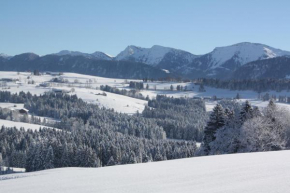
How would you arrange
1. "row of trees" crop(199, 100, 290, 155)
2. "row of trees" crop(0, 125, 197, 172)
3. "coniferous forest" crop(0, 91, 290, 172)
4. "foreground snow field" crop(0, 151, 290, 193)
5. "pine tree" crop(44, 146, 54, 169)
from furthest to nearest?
"row of trees" crop(0, 125, 197, 172), "pine tree" crop(44, 146, 54, 169), "coniferous forest" crop(0, 91, 290, 172), "row of trees" crop(199, 100, 290, 155), "foreground snow field" crop(0, 151, 290, 193)

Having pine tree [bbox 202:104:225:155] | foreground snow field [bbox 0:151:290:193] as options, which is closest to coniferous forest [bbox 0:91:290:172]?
pine tree [bbox 202:104:225:155]

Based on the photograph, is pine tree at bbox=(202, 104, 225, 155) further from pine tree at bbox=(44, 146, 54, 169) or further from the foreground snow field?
pine tree at bbox=(44, 146, 54, 169)

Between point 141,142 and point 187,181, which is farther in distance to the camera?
point 141,142

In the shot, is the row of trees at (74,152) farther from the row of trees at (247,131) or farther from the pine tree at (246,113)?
the pine tree at (246,113)

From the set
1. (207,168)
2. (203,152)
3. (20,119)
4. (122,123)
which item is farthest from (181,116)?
(207,168)

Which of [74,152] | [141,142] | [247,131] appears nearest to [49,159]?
[74,152]

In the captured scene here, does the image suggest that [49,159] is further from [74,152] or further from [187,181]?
[187,181]

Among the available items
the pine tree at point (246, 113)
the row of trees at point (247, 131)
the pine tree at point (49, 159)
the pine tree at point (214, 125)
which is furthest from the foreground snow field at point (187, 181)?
the pine tree at point (49, 159)

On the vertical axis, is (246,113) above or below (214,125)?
above

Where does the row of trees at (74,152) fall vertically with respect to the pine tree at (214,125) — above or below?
below

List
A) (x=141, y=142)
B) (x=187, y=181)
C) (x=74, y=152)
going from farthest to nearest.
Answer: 1. (x=141, y=142)
2. (x=74, y=152)
3. (x=187, y=181)

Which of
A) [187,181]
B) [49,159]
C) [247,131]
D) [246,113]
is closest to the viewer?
[187,181]

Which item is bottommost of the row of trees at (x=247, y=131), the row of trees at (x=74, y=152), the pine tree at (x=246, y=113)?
the row of trees at (x=74, y=152)

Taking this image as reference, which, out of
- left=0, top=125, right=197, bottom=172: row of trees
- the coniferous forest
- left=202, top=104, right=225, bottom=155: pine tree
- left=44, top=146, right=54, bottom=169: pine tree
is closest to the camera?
the coniferous forest
